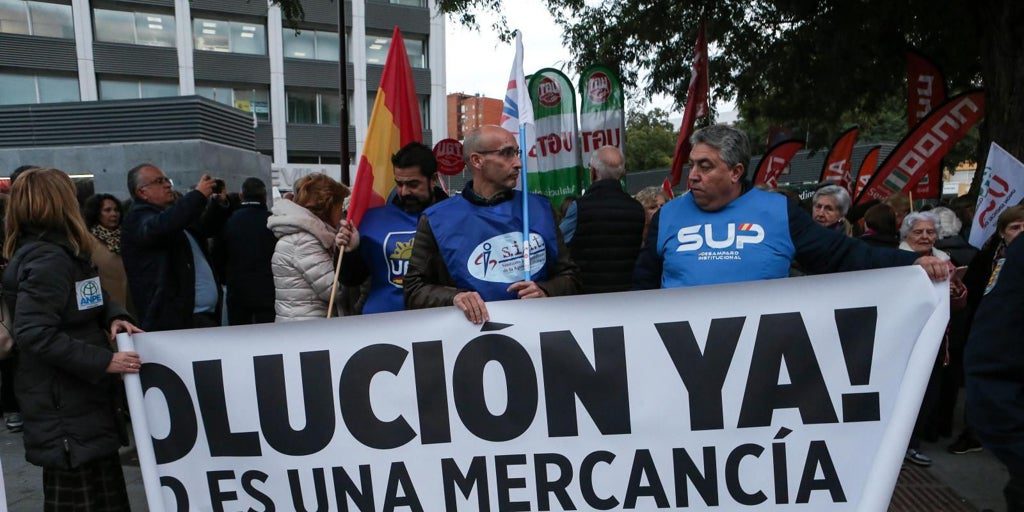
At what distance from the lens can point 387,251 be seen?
365cm

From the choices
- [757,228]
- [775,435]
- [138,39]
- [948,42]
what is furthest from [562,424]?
[138,39]

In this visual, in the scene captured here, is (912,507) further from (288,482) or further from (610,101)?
(610,101)

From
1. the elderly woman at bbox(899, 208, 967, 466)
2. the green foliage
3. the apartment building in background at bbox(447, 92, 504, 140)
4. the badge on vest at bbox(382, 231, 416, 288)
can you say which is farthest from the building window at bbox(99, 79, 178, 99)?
the apartment building in background at bbox(447, 92, 504, 140)

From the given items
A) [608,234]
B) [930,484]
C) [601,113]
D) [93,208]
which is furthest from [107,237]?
[930,484]

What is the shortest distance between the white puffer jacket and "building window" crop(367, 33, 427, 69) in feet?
112

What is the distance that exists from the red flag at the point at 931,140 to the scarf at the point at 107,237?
7.44 m

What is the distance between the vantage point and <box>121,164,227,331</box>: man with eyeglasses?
441 centimetres

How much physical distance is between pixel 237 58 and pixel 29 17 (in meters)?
8.21

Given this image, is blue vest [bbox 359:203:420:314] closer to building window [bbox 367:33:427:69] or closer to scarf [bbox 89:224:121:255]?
scarf [bbox 89:224:121:255]

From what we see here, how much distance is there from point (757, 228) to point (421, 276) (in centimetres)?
137

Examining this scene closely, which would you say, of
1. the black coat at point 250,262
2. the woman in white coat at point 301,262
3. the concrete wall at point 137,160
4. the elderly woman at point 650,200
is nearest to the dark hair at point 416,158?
the woman in white coat at point 301,262

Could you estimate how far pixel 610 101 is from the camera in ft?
29.0

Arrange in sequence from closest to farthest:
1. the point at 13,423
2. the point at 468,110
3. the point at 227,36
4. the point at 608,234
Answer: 1. the point at 608,234
2. the point at 13,423
3. the point at 227,36
4. the point at 468,110

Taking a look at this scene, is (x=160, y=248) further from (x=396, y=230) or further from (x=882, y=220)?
(x=882, y=220)
